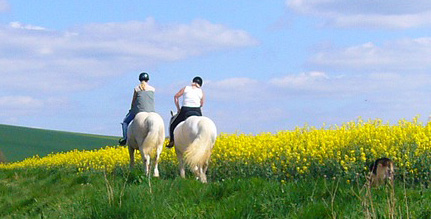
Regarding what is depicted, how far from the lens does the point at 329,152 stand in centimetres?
1270

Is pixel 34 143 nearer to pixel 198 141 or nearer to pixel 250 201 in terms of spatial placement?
pixel 198 141

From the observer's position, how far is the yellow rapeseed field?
1215 centimetres

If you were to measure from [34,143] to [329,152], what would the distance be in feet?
106

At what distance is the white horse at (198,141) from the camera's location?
12727mm

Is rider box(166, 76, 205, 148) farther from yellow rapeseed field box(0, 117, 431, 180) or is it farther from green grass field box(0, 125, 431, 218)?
green grass field box(0, 125, 431, 218)

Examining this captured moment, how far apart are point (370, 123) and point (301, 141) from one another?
6.80 ft

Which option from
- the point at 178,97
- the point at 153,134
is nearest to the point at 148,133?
the point at 153,134

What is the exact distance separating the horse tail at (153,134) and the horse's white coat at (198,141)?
1024mm

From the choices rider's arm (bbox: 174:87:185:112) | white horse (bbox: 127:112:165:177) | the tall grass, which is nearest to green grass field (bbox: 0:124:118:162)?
white horse (bbox: 127:112:165:177)

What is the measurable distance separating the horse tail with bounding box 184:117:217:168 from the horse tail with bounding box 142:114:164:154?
5.50ft

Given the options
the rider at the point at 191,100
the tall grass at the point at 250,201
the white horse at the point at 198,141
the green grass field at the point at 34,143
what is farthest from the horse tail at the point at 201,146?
the green grass field at the point at 34,143

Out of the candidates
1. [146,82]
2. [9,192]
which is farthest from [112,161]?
[9,192]

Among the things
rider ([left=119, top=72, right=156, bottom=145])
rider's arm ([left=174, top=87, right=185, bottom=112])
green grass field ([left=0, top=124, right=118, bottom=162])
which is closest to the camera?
rider's arm ([left=174, top=87, right=185, bottom=112])

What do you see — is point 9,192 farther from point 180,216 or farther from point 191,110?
point 180,216
